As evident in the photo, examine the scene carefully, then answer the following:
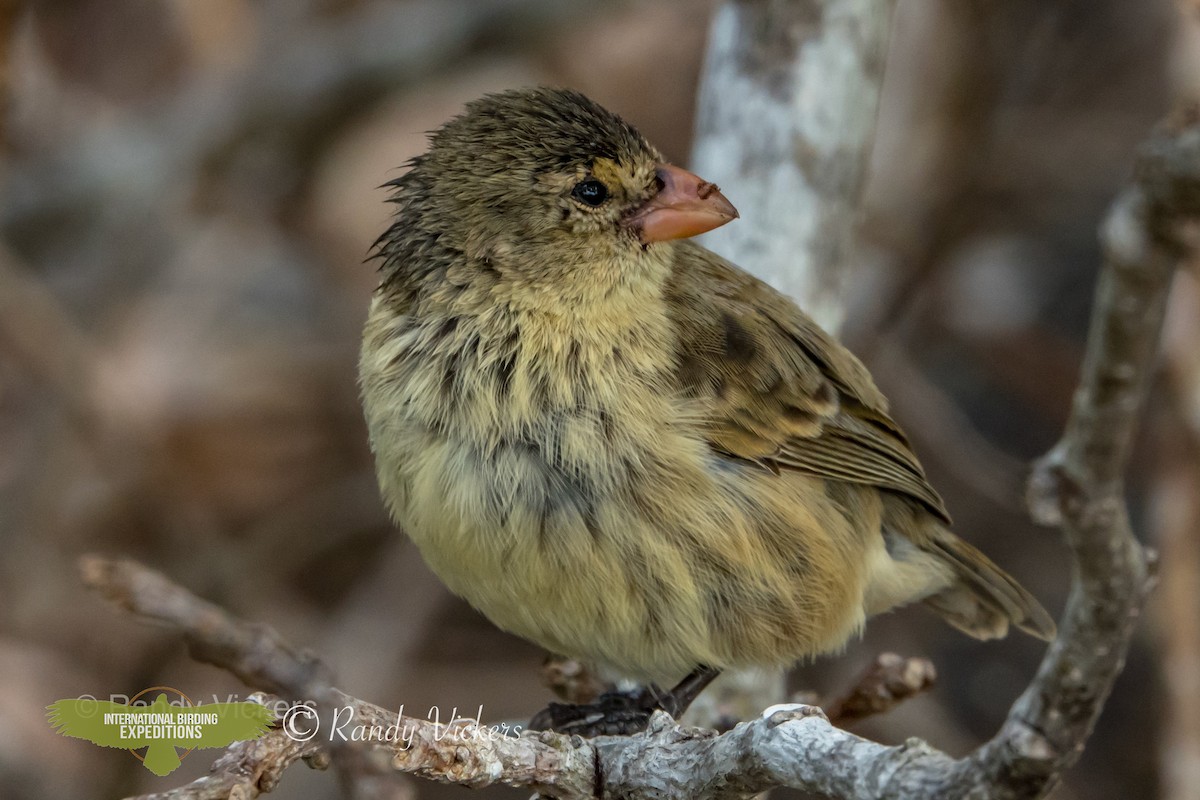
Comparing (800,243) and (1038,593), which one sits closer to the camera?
(800,243)

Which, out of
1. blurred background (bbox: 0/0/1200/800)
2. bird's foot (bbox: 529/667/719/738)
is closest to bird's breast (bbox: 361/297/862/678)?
bird's foot (bbox: 529/667/719/738)

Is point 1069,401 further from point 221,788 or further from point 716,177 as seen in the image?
point 221,788

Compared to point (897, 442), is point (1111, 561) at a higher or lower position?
lower

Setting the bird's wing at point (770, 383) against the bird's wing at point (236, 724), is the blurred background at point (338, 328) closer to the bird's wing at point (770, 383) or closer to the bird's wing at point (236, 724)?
the bird's wing at point (770, 383)

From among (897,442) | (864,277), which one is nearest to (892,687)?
(897,442)

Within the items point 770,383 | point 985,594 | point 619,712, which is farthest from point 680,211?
point 985,594

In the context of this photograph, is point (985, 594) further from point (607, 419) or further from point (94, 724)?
point (94, 724)

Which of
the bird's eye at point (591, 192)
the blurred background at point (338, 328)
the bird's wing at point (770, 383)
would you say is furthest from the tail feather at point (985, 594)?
the bird's eye at point (591, 192)

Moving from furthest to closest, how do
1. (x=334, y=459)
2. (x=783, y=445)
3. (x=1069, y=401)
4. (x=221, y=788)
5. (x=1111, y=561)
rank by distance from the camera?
(x=334, y=459) → (x=1069, y=401) → (x=783, y=445) → (x=221, y=788) → (x=1111, y=561)

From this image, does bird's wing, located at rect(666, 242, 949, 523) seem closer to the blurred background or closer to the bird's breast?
the bird's breast
